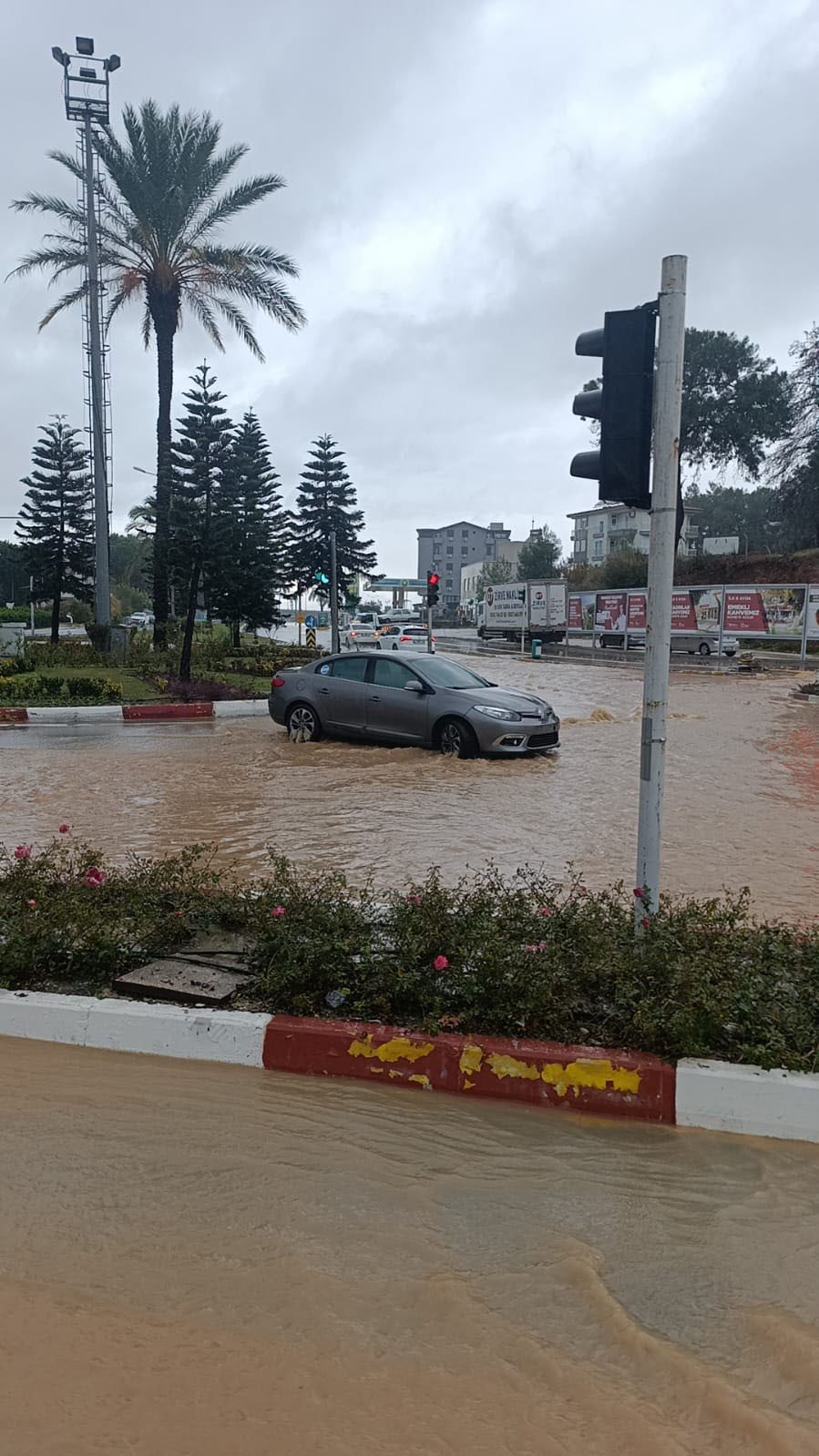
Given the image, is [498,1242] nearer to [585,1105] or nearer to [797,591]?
[585,1105]

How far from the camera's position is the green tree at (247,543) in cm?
2306

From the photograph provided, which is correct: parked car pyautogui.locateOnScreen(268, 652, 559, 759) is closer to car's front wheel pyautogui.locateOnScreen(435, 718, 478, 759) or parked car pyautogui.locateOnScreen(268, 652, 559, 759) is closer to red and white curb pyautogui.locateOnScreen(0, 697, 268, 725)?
car's front wheel pyautogui.locateOnScreen(435, 718, 478, 759)

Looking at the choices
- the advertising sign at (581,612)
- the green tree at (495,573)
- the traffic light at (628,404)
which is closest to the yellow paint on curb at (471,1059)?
the traffic light at (628,404)

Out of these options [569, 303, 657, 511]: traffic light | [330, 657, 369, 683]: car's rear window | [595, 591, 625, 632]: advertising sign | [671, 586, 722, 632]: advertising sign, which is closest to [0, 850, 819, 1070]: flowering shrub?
[569, 303, 657, 511]: traffic light

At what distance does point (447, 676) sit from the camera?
1273 centimetres

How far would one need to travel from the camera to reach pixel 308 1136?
11.0 ft

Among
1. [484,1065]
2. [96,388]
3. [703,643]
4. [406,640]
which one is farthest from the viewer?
[406,640]

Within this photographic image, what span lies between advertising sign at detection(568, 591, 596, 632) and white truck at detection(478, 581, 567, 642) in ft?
1.27

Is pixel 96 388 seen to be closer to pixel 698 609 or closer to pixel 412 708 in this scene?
pixel 412 708

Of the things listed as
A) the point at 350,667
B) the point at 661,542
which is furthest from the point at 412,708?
the point at 661,542

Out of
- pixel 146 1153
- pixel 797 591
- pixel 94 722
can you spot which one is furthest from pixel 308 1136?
pixel 797 591

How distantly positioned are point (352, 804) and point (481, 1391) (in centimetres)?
742

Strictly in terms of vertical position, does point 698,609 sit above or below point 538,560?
below

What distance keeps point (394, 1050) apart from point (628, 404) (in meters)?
2.78
